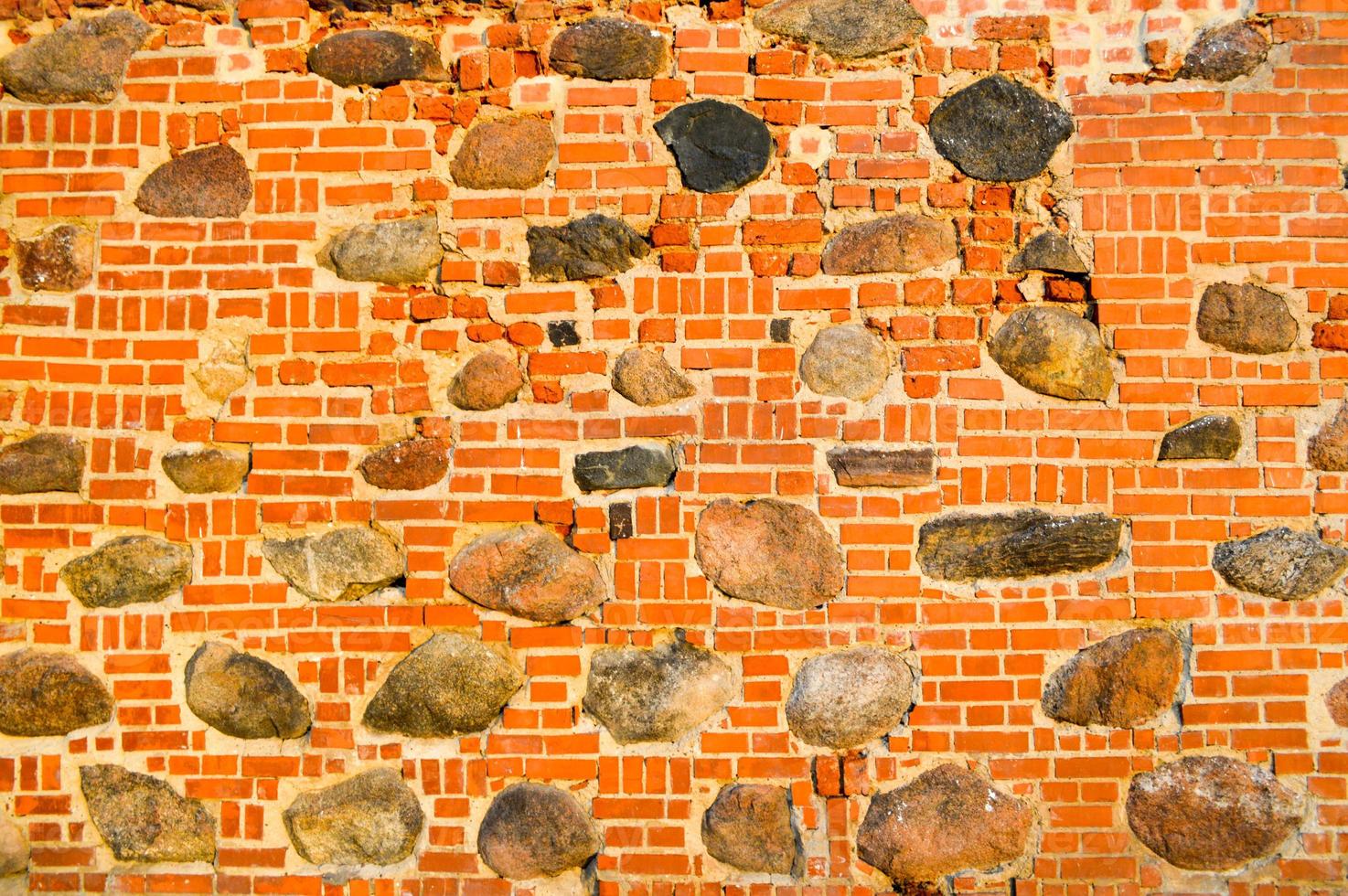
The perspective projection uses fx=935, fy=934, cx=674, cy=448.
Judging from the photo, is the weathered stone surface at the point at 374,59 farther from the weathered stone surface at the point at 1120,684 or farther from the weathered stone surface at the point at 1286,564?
the weathered stone surface at the point at 1286,564

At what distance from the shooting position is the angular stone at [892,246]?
2602 millimetres

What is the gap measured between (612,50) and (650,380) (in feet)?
3.12

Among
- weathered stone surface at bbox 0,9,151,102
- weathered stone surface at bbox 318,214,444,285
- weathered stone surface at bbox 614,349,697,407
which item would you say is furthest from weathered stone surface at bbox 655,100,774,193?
weathered stone surface at bbox 0,9,151,102

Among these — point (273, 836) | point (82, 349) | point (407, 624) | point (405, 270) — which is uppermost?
point (405, 270)

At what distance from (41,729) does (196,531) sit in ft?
2.27

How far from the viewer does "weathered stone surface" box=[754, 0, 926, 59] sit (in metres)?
2.64

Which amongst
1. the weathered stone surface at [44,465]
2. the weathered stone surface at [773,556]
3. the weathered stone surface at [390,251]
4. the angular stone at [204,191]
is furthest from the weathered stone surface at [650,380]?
the weathered stone surface at [44,465]

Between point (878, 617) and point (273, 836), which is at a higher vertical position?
point (878, 617)

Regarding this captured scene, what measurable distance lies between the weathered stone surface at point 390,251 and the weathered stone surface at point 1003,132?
1.46m

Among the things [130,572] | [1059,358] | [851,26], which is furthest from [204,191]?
[1059,358]

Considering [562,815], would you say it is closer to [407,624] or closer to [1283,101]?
[407,624]

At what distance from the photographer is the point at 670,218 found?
104 inches

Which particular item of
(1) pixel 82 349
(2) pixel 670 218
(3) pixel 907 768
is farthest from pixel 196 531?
(3) pixel 907 768

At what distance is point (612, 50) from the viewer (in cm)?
266
